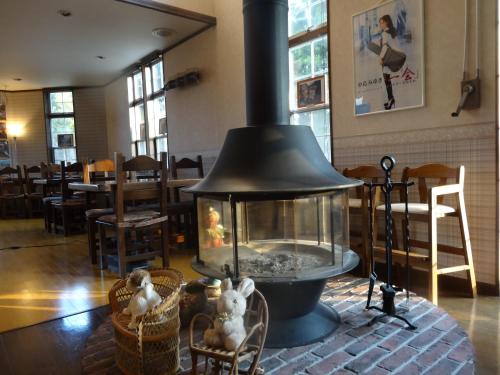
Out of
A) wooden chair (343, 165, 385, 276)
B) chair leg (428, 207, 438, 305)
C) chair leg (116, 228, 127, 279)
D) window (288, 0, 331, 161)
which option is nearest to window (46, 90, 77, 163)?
chair leg (116, 228, 127, 279)

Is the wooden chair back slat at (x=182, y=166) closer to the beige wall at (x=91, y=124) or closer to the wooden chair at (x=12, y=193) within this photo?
the wooden chair at (x=12, y=193)

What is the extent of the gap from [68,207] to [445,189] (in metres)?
4.06

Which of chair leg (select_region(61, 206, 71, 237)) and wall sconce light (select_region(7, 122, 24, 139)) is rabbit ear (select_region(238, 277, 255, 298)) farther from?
wall sconce light (select_region(7, 122, 24, 139))

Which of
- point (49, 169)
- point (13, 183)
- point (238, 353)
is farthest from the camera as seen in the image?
point (13, 183)

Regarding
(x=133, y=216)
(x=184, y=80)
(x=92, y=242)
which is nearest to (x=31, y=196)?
(x=184, y=80)

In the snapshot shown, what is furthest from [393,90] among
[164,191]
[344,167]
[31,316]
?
[31,316]

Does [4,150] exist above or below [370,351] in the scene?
above

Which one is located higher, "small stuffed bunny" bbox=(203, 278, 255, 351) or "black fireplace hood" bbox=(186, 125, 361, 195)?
"black fireplace hood" bbox=(186, 125, 361, 195)

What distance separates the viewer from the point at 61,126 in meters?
8.00

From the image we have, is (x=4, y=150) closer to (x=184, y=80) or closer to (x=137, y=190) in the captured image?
(x=184, y=80)

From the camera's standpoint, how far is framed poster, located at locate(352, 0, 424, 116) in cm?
257

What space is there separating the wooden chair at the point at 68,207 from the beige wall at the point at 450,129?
11.1ft

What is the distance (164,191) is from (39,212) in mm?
4864

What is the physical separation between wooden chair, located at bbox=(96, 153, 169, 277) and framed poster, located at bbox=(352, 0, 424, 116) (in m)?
1.66
